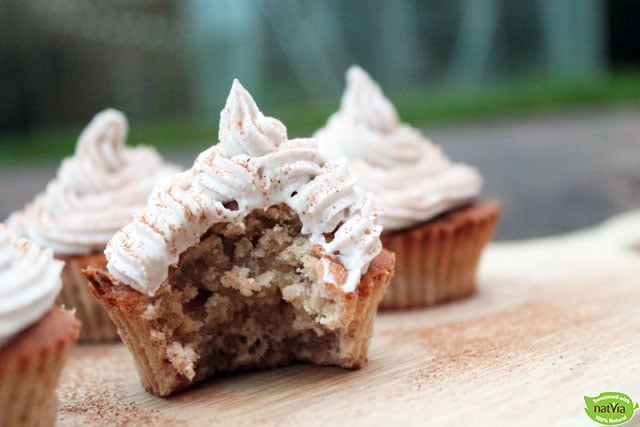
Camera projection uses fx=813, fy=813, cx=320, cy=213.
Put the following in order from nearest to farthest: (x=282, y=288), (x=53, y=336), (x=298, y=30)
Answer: (x=53, y=336) → (x=282, y=288) → (x=298, y=30)

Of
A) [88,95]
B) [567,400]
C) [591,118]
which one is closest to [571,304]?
[567,400]

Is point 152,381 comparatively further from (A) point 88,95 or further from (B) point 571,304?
(A) point 88,95

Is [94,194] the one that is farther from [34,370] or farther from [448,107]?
[448,107]

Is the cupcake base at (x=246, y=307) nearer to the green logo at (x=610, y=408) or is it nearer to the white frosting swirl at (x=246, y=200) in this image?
the white frosting swirl at (x=246, y=200)

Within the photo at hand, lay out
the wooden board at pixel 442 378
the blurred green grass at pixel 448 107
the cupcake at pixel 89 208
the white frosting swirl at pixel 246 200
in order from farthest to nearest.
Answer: the blurred green grass at pixel 448 107 → the cupcake at pixel 89 208 → the white frosting swirl at pixel 246 200 → the wooden board at pixel 442 378

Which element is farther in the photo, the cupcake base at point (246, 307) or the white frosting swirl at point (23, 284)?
the cupcake base at point (246, 307)

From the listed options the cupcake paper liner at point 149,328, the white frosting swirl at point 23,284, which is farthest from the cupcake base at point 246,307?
the white frosting swirl at point 23,284
